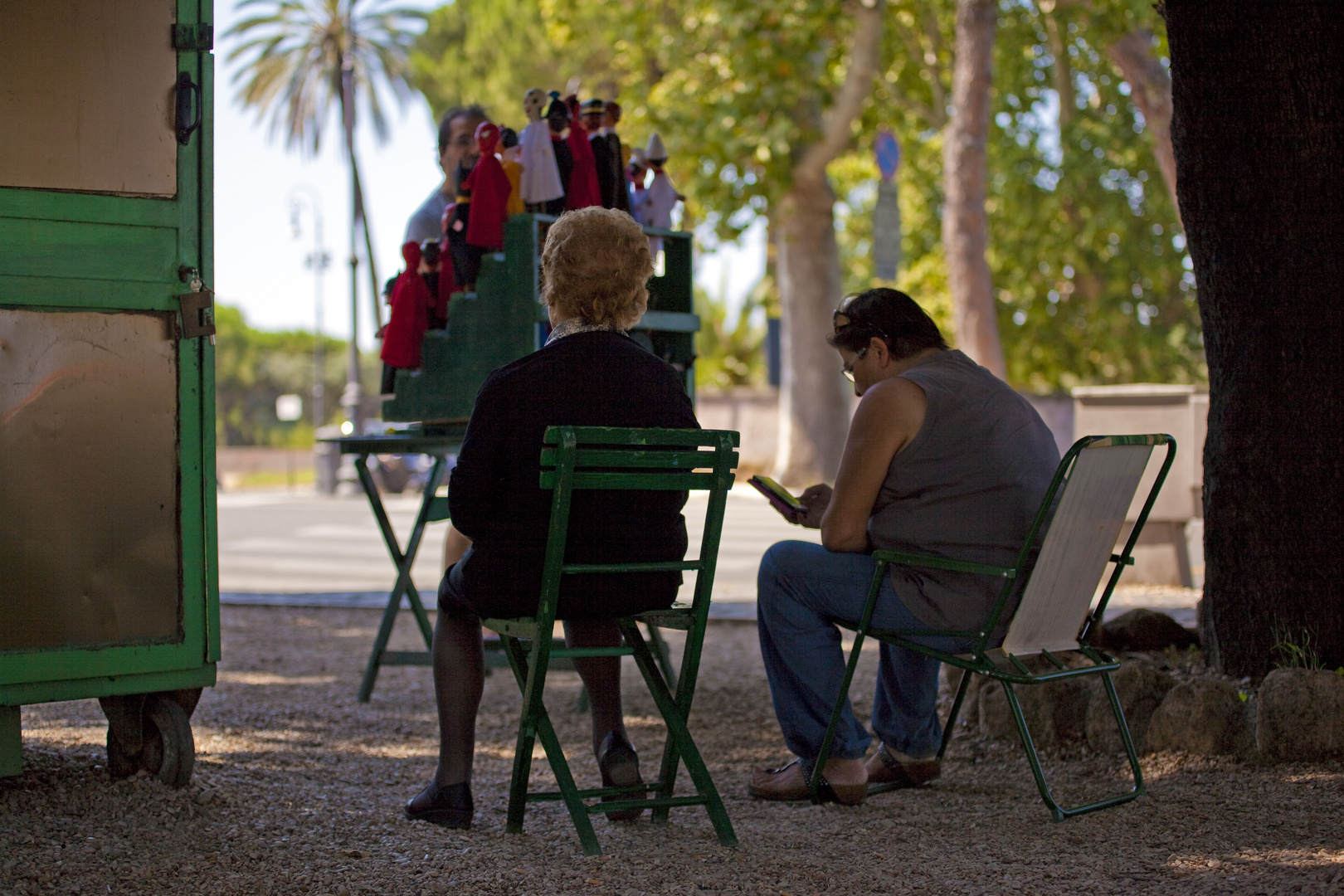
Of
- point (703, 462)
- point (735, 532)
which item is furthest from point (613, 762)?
point (735, 532)

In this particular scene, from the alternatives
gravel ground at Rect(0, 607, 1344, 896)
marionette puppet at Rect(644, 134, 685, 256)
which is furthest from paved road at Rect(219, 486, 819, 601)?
gravel ground at Rect(0, 607, 1344, 896)

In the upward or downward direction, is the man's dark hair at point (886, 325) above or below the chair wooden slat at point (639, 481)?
above

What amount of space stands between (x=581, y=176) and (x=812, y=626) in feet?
6.38

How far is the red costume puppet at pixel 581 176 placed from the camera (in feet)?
15.7

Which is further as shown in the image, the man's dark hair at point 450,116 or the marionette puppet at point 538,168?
the man's dark hair at point 450,116

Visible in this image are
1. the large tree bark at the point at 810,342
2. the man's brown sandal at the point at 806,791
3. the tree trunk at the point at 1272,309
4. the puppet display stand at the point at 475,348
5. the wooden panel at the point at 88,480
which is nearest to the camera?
the wooden panel at the point at 88,480

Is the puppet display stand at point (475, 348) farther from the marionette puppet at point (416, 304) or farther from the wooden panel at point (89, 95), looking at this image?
the wooden panel at point (89, 95)

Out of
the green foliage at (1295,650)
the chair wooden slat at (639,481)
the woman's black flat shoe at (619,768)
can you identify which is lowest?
the woman's black flat shoe at (619,768)

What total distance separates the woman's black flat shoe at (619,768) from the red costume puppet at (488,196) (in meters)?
1.87

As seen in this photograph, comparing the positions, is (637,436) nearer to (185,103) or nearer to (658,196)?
(185,103)

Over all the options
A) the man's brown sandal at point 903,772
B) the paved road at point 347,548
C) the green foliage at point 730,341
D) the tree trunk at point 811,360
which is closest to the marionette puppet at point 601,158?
the man's brown sandal at point 903,772

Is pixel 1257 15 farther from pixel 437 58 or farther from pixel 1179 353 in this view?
pixel 437 58

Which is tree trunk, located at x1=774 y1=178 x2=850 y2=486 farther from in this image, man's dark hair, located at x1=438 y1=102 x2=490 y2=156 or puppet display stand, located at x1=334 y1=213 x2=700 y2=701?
puppet display stand, located at x1=334 y1=213 x2=700 y2=701

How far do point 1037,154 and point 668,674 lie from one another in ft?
63.2
